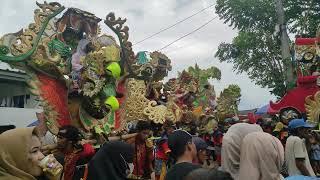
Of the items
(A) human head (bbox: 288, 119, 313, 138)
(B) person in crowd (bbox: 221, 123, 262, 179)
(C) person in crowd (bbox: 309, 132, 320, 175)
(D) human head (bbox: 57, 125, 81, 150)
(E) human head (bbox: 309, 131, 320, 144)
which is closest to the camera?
(B) person in crowd (bbox: 221, 123, 262, 179)

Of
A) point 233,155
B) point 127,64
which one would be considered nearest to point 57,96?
point 127,64

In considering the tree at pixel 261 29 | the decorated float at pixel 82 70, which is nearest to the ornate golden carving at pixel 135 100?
the decorated float at pixel 82 70

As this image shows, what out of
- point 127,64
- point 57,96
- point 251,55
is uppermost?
point 251,55

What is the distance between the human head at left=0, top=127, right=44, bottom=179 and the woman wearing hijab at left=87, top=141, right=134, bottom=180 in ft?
3.04

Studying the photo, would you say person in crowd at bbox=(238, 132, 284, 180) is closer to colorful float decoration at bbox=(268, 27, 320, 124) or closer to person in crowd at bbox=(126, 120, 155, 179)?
person in crowd at bbox=(126, 120, 155, 179)

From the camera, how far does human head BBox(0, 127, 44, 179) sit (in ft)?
8.22

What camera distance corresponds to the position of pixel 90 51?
7.15m

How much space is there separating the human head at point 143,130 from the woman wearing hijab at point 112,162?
3.08 m

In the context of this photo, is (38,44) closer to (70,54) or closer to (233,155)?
(70,54)

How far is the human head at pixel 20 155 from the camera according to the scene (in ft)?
8.22

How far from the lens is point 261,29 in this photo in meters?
22.1

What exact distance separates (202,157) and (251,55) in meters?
18.7

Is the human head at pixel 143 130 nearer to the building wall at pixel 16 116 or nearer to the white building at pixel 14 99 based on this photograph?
the white building at pixel 14 99

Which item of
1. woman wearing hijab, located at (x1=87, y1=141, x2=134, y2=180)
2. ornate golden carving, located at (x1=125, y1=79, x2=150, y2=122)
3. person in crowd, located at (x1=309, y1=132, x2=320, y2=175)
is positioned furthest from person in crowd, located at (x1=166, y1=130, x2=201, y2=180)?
ornate golden carving, located at (x1=125, y1=79, x2=150, y2=122)
